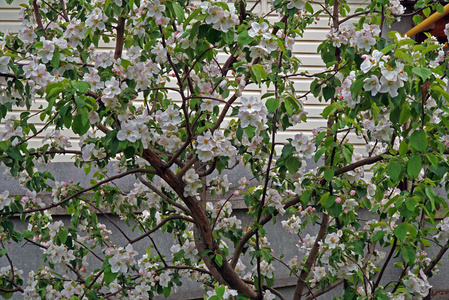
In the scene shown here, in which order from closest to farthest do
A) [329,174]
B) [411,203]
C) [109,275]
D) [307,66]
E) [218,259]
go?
[411,203], [329,174], [109,275], [218,259], [307,66]

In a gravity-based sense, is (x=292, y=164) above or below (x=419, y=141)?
below

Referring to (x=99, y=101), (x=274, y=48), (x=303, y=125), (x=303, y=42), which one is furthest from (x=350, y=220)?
(x=303, y=42)

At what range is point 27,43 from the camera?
3332mm

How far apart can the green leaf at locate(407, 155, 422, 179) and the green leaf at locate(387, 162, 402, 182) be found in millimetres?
63

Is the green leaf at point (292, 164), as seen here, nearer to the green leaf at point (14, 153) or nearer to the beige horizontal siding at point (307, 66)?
the green leaf at point (14, 153)

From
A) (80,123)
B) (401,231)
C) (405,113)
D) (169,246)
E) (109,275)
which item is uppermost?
(405,113)

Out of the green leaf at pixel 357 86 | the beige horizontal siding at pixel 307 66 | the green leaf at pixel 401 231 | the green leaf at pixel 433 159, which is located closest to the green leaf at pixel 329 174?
the green leaf at pixel 401 231

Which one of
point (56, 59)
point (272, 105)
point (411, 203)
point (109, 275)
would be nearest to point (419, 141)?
point (411, 203)

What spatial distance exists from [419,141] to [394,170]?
0.57 ft

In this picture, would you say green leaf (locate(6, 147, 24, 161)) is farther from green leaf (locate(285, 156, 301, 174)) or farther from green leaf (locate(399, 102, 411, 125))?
green leaf (locate(399, 102, 411, 125))

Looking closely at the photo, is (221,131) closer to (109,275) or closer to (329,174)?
(329,174)

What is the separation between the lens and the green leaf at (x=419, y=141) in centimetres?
207

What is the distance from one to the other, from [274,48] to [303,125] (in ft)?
9.53

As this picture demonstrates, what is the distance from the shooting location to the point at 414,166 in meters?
2.14
